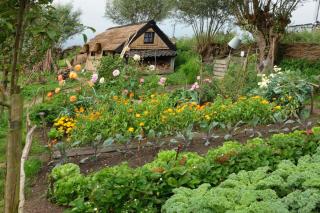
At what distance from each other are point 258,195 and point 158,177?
A: 0.99m

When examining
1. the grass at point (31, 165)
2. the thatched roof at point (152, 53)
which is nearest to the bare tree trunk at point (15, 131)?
the grass at point (31, 165)

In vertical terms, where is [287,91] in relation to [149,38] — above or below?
below

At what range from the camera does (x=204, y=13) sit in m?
23.4

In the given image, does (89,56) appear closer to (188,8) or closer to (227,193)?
(188,8)

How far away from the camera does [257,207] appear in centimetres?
→ 308

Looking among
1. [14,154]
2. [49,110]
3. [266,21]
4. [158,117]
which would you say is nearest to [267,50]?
[266,21]

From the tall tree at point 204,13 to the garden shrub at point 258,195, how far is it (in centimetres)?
1896

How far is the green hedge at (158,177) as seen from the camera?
380 centimetres

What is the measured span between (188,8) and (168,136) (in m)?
17.3

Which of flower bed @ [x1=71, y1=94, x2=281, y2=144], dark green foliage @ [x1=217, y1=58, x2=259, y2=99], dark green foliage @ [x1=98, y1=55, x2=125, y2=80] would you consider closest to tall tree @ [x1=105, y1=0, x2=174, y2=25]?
dark green foliage @ [x1=98, y1=55, x2=125, y2=80]

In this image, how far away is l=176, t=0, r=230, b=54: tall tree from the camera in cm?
2269

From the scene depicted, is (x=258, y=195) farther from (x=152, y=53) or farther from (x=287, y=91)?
(x=152, y=53)

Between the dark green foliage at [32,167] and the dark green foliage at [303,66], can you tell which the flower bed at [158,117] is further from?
the dark green foliage at [303,66]

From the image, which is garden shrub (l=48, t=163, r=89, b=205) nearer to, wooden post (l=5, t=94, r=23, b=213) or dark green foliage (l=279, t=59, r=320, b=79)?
wooden post (l=5, t=94, r=23, b=213)
